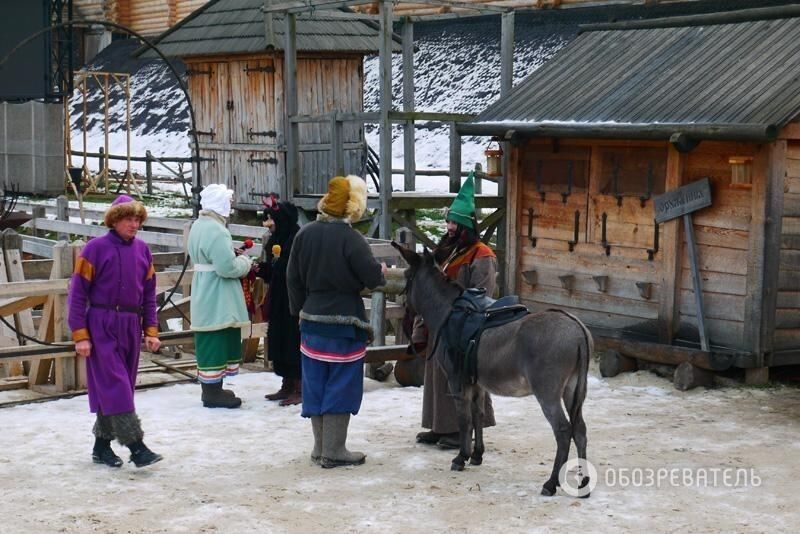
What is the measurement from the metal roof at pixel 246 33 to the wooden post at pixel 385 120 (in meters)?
3.79

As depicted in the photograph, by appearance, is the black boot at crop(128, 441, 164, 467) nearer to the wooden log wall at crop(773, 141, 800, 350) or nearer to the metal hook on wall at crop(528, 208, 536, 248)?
the wooden log wall at crop(773, 141, 800, 350)

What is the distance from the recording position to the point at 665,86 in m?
11.1

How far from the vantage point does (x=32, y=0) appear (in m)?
25.6

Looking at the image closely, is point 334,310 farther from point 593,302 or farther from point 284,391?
point 593,302

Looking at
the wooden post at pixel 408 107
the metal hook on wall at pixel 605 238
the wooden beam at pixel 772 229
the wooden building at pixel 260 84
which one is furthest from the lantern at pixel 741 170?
the wooden building at pixel 260 84

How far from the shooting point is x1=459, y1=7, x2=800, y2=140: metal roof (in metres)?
10.0

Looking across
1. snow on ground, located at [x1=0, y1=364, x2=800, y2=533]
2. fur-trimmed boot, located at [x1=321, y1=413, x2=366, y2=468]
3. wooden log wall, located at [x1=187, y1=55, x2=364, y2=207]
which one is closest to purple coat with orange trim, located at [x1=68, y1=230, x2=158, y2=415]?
snow on ground, located at [x1=0, y1=364, x2=800, y2=533]

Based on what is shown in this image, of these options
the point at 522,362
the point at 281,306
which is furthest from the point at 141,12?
the point at 522,362

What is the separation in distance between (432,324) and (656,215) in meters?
3.63

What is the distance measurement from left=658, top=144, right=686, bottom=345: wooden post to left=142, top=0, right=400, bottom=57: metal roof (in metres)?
8.15

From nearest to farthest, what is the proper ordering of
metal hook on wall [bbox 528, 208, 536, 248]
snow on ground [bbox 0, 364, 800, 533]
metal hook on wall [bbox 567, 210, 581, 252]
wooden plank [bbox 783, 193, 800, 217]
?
1. snow on ground [bbox 0, 364, 800, 533]
2. wooden plank [bbox 783, 193, 800, 217]
3. metal hook on wall [bbox 567, 210, 581, 252]
4. metal hook on wall [bbox 528, 208, 536, 248]

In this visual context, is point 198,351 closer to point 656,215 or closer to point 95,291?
point 95,291

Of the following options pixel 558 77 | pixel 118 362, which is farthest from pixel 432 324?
pixel 558 77

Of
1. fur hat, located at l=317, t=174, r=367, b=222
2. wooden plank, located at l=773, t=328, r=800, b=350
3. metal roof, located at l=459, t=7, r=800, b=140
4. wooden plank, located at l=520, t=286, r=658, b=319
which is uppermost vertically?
metal roof, located at l=459, t=7, r=800, b=140
